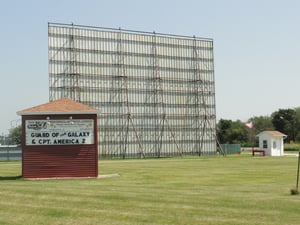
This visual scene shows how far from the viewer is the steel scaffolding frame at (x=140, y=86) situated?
57.3m

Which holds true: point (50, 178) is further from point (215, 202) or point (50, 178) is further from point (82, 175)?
point (215, 202)

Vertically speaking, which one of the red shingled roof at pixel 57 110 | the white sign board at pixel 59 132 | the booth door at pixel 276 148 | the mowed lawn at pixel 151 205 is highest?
the red shingled roof at pixel 57 110

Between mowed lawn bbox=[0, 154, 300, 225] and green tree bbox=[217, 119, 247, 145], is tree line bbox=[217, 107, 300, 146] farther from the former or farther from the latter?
mowed lawn bbox=[0, 154, 300, 225]

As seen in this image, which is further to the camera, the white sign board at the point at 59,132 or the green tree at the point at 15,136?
the green tree at the point at 15,136

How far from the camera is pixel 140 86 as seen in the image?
61750 mm

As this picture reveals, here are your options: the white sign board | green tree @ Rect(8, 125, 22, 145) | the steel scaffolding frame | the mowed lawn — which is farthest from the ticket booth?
green tree @ Rect(8, 125, 22, 145)

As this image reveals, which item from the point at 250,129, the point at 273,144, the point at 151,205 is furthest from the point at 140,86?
the point at 250,129

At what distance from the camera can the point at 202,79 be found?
67.0 m

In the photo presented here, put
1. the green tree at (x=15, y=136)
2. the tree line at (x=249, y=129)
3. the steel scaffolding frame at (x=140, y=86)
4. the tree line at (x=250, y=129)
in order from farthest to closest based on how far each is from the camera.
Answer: the tree line at (x=250, y=129) → the tree line at (x=249, y=129) → the green tree at (x=15, y=136) → the steel scaffolding frame at (x=140, y=86)

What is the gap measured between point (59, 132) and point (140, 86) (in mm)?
36532

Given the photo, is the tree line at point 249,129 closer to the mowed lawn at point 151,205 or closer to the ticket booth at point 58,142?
the ticket booth at point 58,142

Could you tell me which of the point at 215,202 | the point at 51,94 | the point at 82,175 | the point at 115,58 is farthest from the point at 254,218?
the point at 115,58

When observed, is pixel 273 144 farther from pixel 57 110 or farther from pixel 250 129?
pixel 250 129

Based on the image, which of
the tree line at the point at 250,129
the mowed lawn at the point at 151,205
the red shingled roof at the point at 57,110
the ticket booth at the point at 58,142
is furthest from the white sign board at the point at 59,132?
the tree line at the point at 250,129
